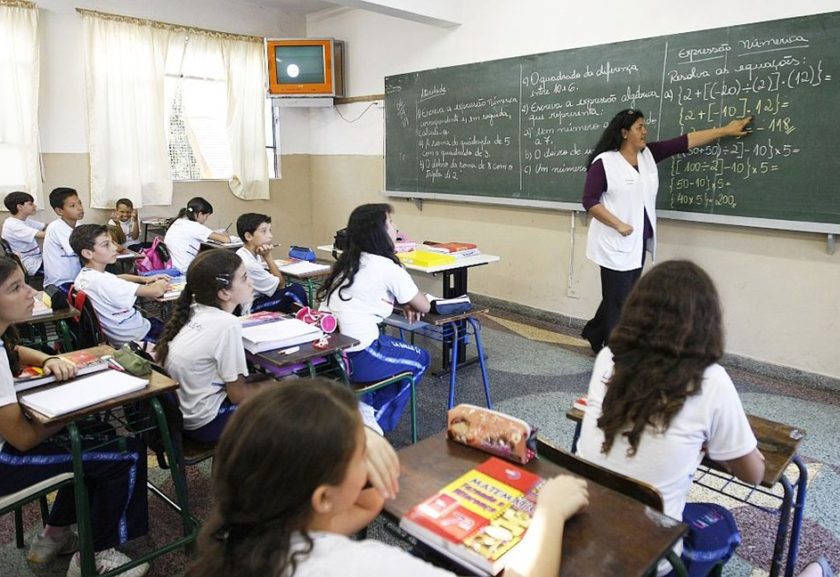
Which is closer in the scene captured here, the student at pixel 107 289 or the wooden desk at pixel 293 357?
the wooden desk at pixel 293 357

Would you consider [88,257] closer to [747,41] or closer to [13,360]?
[13,360]

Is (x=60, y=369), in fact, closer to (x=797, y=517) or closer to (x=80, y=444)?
(x=80, y=444)

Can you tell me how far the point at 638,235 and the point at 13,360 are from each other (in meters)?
3.18

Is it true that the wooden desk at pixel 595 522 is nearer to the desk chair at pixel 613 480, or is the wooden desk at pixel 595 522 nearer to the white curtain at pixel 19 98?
the desk chair at pixel 613 480

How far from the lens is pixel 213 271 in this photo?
82.2 inches

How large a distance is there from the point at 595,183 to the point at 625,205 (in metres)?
0.23

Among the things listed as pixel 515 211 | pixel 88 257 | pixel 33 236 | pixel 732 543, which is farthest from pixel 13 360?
pixel 515 211

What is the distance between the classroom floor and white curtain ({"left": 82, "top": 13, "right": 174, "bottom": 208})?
139 inches

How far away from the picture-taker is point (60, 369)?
181 centimetres

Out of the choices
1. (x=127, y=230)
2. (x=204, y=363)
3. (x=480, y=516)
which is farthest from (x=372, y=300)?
(x=127, y=230)

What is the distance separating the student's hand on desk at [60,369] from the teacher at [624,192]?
2842 millimetres

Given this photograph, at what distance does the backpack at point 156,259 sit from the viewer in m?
4.49

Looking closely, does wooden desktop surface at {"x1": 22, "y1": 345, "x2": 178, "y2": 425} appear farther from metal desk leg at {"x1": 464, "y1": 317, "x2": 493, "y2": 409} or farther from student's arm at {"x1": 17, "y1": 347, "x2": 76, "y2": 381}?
metal desk leg at {"x1": 464, "y1": 317, "x2": 493, "y2": 409}

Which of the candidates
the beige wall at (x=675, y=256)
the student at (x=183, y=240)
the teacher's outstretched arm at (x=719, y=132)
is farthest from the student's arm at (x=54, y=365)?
the beige wall at (x=675, y=256)
